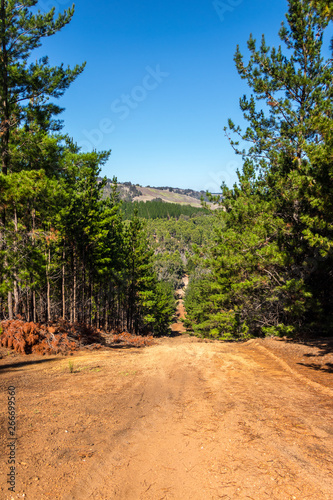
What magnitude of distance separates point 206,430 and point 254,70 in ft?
46.3

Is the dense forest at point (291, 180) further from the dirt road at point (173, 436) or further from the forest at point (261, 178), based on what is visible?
the dirt road at point (173, 436)

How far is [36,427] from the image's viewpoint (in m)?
4.26

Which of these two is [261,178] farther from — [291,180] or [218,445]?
[218,445]

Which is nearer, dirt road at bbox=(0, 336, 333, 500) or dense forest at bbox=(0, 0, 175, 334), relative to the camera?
dirt road at bbox=(0, 336, 333, 500)

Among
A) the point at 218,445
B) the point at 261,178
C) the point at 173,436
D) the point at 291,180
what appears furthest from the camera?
the point at 261,178

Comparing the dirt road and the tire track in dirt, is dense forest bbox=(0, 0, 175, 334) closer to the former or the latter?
the dirt road

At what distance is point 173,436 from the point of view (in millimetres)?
4102

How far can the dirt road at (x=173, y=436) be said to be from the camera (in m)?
3.05

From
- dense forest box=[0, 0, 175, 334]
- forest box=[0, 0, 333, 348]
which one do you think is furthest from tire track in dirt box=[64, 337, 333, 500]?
dense forest box=[0, 0, 175, 334]

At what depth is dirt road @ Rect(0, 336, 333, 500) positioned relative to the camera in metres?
3.05

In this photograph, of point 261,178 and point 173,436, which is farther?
point 261,178

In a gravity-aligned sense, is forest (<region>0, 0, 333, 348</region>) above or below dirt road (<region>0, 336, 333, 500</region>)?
above

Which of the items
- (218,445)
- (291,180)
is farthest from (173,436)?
(291,180)

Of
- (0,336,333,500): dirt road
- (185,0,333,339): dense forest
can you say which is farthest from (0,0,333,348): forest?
(0,336,333,500): dirt road
